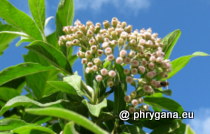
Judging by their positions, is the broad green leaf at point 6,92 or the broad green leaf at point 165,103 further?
the broad green leaf at point 6,92

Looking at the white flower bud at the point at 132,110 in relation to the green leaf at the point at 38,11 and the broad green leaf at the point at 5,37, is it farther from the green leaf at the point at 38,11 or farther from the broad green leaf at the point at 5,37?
the broad green leaf at the point at 5,37

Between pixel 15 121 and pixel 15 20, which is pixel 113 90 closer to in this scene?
pixel 15 121

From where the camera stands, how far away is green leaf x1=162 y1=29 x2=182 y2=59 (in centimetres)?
298

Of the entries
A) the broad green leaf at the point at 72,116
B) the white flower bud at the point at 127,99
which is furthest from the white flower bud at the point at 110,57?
the broad green leaf at the point at 72,116

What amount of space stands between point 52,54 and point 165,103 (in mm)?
949

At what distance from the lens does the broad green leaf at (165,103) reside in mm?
2787

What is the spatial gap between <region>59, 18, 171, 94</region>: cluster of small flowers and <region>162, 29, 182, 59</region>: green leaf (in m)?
0.23

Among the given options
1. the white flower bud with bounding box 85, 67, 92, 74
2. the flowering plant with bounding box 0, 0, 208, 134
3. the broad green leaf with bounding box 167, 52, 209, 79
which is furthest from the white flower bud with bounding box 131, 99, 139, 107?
the broad green leaf with bounding box 167, 52, 209, 79

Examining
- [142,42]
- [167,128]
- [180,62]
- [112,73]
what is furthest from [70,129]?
[180,62]

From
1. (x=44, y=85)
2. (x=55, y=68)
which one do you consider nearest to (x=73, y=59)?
(x=44, y=85)

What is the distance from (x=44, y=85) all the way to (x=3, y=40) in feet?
2.38

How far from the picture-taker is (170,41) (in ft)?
9.82

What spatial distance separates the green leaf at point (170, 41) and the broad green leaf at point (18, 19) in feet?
3.40

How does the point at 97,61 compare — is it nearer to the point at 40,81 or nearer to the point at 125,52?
the point at 125,52
